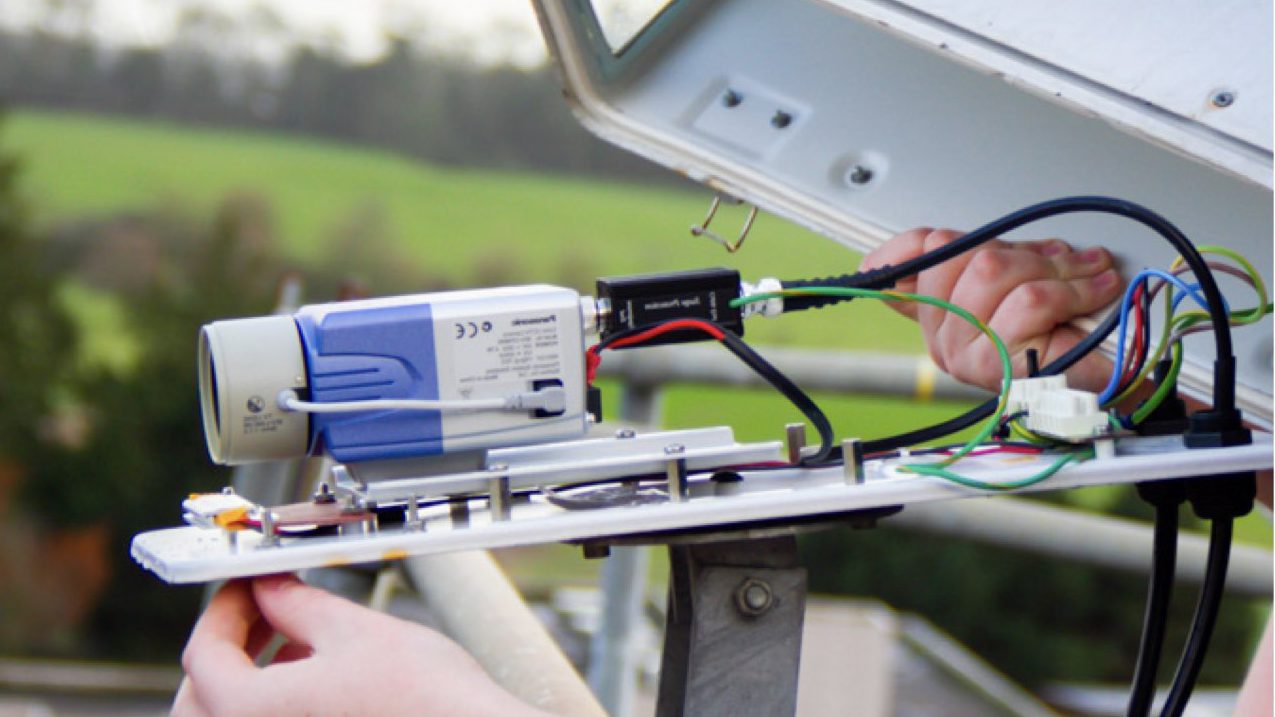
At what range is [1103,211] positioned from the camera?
0.93m

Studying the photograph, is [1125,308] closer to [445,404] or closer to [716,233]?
[716,233]

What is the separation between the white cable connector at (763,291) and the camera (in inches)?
35.8

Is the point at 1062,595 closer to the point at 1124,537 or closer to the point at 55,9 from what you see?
the point at 1124,537

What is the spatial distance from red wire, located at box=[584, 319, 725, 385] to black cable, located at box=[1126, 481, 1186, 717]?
0.31 meters

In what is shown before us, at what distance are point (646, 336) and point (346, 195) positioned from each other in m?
5.56

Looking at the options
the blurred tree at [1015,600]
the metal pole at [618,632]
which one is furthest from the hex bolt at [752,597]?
the blurred tree at [1015,600]

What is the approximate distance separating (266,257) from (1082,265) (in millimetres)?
5297

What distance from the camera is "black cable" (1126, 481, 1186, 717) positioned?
91 centimetres

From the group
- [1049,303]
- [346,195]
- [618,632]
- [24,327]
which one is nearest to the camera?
[1049,303]

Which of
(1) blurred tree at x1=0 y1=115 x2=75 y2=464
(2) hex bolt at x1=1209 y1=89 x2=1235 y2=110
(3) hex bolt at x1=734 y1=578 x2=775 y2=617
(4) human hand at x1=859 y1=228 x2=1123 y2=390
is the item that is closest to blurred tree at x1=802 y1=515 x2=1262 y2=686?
(1) blurred tree at x1=0 y1=115 x2=75 y2=464

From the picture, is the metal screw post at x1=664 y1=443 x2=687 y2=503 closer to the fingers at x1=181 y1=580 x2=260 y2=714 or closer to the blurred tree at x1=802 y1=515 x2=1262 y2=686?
the fingers at x1=181 y1=580 x2=260 y2=714

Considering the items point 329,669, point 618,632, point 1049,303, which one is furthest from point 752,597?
point 618,632

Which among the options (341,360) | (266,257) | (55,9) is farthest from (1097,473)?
(55,9)

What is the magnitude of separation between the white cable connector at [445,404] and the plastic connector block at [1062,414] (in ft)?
0.98
